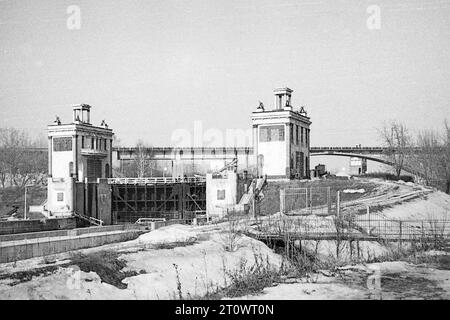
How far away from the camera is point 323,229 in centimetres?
2514

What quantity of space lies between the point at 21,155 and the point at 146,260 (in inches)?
2044

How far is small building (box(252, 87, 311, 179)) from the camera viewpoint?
147 ft

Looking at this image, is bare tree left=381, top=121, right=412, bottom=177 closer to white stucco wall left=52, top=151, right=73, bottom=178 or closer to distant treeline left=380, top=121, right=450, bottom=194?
distant treeline left=380, top=121, right=450, bottom=194

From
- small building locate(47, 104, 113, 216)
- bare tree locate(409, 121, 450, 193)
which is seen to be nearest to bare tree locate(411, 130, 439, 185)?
bare tree locate(409, 121, 450, 193)

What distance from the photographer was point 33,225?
37500mm

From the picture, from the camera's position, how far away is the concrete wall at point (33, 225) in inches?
1368

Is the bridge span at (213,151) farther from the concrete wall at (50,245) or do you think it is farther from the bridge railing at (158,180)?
the concrete wall at (50,245)

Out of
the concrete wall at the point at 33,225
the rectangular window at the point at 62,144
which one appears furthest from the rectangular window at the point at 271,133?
the rectangular window at the point at 62,144

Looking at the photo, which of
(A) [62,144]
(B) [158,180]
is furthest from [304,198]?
(A) [62,144]

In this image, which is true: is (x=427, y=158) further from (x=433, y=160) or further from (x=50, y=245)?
(x=50, y=245)

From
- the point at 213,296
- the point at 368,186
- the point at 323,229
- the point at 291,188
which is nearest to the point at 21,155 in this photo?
the point at 291,188

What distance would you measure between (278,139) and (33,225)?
21.2 m

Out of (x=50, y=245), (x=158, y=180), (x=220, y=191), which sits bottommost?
(x=50, y=245)

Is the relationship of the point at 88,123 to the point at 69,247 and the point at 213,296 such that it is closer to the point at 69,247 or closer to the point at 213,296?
the point at 69,247
